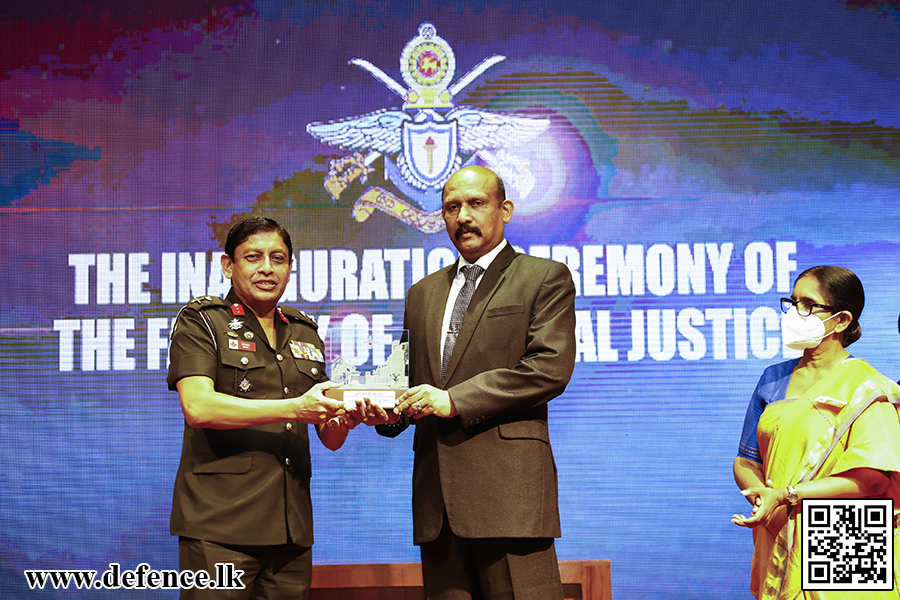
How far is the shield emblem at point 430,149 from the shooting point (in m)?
4.11

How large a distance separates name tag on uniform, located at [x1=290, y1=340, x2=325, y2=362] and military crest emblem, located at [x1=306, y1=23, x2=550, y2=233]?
1.75 metres

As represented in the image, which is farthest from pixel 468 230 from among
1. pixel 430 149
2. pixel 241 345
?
pixel 430 149

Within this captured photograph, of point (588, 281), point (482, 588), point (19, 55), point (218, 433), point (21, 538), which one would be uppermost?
point (19, 55)

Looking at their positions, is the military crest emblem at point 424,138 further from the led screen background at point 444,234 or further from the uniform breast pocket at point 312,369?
the uniform breast pocket at point 312,369

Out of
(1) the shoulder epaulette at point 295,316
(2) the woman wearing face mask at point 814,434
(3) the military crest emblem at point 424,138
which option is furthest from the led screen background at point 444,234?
(1) the shoulder epaulette at point 295,316

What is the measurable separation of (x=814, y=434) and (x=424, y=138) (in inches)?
99.7

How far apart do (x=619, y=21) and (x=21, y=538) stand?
429cm

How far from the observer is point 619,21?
13.5 feet

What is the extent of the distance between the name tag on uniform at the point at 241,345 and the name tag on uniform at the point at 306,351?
0.14m

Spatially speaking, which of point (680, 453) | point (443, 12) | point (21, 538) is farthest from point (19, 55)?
point (680, 453)

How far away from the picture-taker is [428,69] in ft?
13.6

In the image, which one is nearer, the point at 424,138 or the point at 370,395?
the point at 370,395

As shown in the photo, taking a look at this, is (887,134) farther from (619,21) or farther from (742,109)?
(619,21)

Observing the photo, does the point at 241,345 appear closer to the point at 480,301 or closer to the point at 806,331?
the point at 480,301
